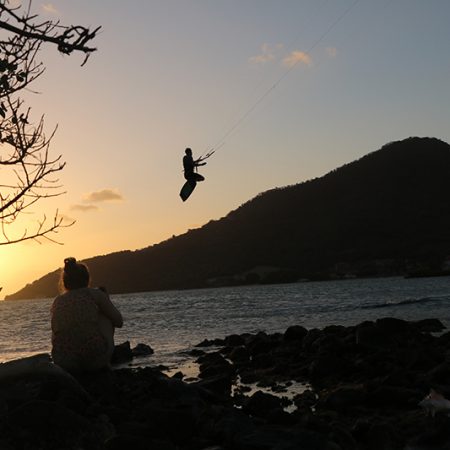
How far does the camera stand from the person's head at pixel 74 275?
855 cm

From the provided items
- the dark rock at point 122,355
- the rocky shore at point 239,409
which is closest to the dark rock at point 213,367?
the rocky shore at point 239,409

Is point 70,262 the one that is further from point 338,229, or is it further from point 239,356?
point 338,229

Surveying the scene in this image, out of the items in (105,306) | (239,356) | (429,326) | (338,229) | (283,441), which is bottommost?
(429,326)

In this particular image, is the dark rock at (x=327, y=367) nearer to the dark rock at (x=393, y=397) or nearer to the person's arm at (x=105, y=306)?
the dark rock at (x=393, y=397)

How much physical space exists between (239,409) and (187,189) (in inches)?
125

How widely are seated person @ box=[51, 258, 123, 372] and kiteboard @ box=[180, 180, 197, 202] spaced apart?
1843 mm

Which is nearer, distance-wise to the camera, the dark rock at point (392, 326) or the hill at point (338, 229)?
the dark rock at point (392, 326)

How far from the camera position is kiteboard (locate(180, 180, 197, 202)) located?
965 cm

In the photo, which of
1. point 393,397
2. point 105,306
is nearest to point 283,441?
point 105,306

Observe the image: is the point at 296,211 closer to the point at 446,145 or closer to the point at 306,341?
the point at 446,145

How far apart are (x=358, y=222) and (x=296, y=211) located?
10.6 m

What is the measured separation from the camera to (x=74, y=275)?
8.55 m

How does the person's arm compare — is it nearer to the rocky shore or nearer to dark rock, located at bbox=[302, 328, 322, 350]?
the rocky shore

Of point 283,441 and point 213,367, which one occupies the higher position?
point 283,441
